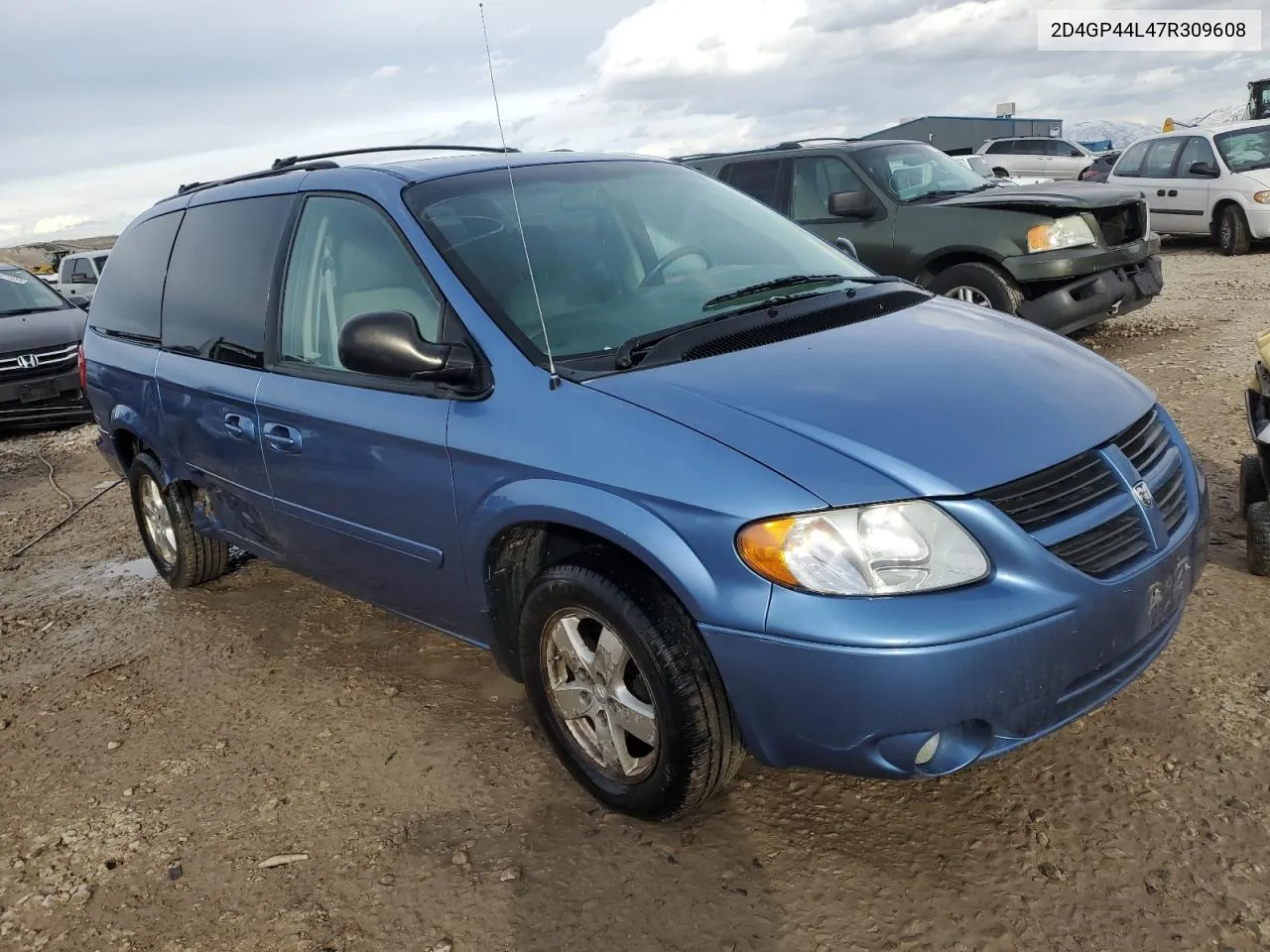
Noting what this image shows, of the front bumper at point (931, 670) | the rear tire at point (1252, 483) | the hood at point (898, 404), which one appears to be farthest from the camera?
the rear tire at point (1252, 483)

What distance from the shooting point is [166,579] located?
5223mm

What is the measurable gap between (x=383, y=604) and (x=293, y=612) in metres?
1.26

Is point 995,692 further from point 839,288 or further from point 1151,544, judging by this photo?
point 839,288

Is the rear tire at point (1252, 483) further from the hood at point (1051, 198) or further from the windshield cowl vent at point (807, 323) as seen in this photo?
the hood at point (1051, 198)

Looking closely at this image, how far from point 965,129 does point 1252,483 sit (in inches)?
1602

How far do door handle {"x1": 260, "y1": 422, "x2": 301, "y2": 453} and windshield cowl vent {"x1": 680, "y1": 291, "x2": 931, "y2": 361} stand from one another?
1.45 meters

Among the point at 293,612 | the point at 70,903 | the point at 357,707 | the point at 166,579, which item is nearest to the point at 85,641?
the point at 166,579

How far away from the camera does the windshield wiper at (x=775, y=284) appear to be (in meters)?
3.22

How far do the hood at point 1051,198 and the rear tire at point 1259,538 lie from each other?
4.29m

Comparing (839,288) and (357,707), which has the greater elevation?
(839,288)

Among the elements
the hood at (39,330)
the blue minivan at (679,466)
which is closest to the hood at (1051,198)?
the blue minivan at (679,466)

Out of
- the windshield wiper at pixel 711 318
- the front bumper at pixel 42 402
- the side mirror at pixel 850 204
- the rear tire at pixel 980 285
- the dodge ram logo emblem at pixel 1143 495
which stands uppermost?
the side mirror at pixel 850 204

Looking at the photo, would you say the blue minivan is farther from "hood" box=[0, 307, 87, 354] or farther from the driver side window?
"hood" box=[0, 307, 87, 354]

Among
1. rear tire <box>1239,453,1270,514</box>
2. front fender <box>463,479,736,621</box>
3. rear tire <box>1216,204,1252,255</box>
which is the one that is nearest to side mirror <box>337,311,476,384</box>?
front fender <box>463,479,736,621</box>
